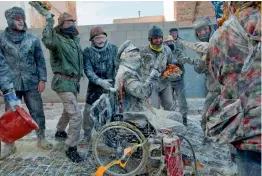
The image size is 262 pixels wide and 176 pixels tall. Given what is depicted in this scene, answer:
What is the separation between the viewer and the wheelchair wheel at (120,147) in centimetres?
289

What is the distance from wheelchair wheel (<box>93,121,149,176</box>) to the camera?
2895mm

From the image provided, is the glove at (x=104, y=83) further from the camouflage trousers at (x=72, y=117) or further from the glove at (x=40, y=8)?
the glove at (x=40, y=8)

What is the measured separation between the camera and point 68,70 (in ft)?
12.2

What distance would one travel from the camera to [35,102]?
3977mm

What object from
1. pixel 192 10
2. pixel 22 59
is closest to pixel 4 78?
pixel 22 59

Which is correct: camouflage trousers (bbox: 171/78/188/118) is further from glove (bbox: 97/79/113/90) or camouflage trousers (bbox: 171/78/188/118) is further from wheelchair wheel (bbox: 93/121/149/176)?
wheelchair wheel (bbox: 93/121/149/176)

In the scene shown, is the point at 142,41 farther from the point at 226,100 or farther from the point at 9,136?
the point at 226,100

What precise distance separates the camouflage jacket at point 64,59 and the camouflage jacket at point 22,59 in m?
0.35

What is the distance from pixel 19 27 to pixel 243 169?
3361mm

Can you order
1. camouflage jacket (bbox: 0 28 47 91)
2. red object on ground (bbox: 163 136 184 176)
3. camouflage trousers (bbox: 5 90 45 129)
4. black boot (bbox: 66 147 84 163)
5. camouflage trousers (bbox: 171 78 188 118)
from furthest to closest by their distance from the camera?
camouflage trousers (bbox: 171 78 188 118) < camouflage trousers (bbox: 5 90 45 129) < camouflage jacket (bbox: 0 28 47 91) < black boot (bbox: 66 147 84 163) < red object on ground (bbox: 163 136 184 176)

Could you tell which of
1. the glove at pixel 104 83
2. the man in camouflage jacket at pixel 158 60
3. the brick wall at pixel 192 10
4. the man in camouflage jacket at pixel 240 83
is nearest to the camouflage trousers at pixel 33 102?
the glove at pixel 104 83

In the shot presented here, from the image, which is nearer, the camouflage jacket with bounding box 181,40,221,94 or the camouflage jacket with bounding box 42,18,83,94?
the camouflage jacket with bounding box 181,40,221,94

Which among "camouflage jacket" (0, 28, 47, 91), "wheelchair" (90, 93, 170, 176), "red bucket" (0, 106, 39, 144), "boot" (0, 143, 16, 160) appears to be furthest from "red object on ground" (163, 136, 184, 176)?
"boot" (0, 143, 16, 160)

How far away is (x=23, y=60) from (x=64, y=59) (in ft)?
1.97
